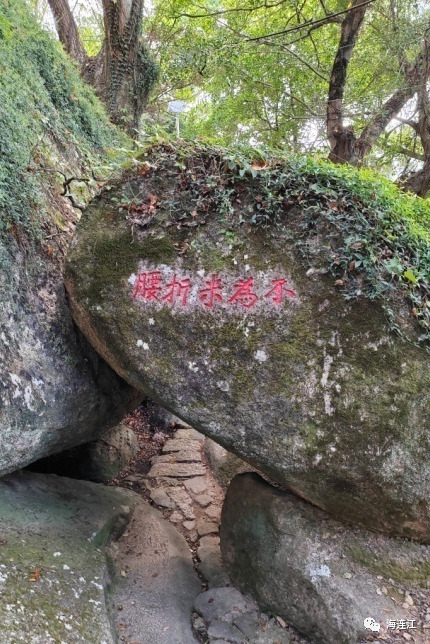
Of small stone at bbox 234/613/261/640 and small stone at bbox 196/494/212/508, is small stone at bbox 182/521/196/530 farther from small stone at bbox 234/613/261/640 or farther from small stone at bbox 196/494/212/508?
small stone at bbox 234/613/261/640

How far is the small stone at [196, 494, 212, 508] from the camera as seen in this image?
17.7 ft

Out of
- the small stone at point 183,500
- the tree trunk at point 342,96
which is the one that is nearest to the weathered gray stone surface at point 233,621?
the small stone at point 183,500

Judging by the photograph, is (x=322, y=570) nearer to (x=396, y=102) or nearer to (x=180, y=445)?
(x=180, y=445)

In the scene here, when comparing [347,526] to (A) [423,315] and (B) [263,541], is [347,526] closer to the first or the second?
(B) [263,541]

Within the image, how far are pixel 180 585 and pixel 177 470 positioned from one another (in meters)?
2.21

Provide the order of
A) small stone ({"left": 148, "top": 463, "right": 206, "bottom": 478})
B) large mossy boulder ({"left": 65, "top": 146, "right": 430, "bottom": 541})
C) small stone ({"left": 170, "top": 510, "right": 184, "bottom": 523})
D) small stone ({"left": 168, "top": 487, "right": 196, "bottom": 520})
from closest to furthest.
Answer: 1. large mossy boulder ({"left": 65, "top": 146, "right": 430, "bottom": 541})
2. small stone ({"left": 170, "top": 510, "right": 184, "bottom": 523})
3. small stone ({"left": 168, "top": 487, "right": 196, "bottom": 520})
4. small stone ({"left": 148, "top": 463, "right": 206, "bottom": 478})

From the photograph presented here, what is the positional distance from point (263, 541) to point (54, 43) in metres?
7.23

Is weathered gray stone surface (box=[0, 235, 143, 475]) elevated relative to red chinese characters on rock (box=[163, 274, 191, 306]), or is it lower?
lower

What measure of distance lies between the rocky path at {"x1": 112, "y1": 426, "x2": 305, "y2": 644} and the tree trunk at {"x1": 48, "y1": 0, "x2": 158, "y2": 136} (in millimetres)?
7007

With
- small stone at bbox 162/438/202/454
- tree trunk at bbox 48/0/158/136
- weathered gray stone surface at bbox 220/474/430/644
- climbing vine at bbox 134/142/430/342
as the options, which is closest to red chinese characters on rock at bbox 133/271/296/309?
climbing vine at bbox 134/142/430/342

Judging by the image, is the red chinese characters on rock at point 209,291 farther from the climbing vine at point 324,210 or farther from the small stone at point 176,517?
the small stone at point 176,517

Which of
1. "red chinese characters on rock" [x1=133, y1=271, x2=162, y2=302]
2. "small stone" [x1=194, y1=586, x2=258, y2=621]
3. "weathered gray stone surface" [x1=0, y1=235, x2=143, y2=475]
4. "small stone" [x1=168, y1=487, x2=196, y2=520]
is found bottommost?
"small stone" [x1=168, y1=487, x2=196, y2=520]

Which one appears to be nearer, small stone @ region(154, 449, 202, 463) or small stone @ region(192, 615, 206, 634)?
small stone @ region(192, 615, 206, 634)

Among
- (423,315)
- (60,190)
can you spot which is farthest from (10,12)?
(423,315)
